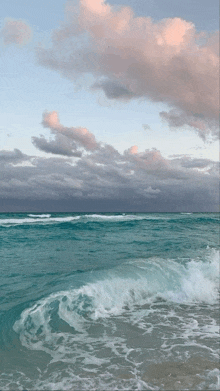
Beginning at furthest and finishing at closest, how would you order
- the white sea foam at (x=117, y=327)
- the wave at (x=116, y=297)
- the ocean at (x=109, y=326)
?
1. the wave at (x=116, y=297)
2. the white sea foam at (x=117, y=327)
3. the ocean at (x=109, y=326)

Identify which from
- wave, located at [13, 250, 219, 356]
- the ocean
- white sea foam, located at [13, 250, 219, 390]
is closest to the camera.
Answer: the ocean

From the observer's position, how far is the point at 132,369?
15.1 feet

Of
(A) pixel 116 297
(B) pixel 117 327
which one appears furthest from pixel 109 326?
(A) pixel 116 297

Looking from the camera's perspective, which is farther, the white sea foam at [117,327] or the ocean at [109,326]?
the white sea foam at [117,327]

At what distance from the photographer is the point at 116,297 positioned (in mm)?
8266

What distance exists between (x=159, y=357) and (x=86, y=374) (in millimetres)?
1400

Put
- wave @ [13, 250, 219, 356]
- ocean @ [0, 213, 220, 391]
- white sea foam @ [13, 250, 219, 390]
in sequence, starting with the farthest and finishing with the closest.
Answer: wave @ [13, 250, 219, 356], white sea foam @ [13, 250, 219, 390], ocean @ [0, 213, 220, 391]

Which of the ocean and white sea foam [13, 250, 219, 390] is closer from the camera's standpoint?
the ocean

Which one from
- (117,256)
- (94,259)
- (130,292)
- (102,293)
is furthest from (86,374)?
(117,256)

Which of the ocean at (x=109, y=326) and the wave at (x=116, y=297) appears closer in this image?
the ocean at (x=109, y=326)

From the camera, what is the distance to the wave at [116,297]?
6133mm

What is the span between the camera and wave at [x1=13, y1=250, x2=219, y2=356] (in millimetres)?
6133

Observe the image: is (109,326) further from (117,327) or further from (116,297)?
(116,297)

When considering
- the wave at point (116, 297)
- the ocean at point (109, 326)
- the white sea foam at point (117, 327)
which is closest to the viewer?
the ocean at point (109, 326)
